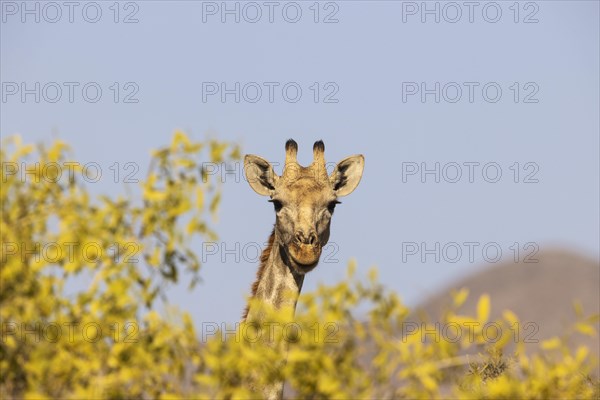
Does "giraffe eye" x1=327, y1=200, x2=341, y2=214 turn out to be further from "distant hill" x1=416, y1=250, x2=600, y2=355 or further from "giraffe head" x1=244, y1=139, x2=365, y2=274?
"distant hill" x1=416, y1=250, x2=600, y2=355

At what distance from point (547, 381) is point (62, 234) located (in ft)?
15.5

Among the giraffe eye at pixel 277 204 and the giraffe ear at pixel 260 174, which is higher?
the giraffe ear at pixel 260 174

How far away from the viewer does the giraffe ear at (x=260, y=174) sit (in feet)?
72.6

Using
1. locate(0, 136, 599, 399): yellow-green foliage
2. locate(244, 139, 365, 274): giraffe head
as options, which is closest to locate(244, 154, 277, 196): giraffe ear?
locate(244, 139, 365, 274): giraffe head

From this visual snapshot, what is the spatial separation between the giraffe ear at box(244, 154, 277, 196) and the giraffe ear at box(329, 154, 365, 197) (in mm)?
960

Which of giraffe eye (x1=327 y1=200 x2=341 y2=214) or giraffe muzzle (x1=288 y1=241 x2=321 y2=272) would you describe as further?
giraffe eye (x1=327 y1=200 x2=341 y2=214)

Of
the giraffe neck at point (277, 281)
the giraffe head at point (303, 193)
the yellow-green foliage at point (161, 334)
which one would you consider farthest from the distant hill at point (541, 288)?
the yellow-green foliage at point (161, 334)

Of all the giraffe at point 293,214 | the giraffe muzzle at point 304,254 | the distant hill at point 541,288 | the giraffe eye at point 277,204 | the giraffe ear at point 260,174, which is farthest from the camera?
the distant hill at point 541,288

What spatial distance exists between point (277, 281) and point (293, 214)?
1063 mm

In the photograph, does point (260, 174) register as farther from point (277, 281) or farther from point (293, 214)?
point (277, 281)

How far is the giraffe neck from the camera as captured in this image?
65.9 feet

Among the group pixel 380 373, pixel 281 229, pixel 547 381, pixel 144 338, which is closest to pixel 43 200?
pixel 144 338

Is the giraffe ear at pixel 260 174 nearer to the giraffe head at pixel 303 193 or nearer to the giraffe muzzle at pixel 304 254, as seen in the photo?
the giraffe head at pixel 303 193

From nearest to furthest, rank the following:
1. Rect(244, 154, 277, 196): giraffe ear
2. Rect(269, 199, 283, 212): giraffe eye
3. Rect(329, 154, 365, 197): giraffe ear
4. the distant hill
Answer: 1. Rect(269, 199, 283, 212): giraffe eye
2. Rect(244, 154, 277, 196): giraffe ear
3. Rect(329, 154, 365, 197): giraffe ear
4. the distant hill
